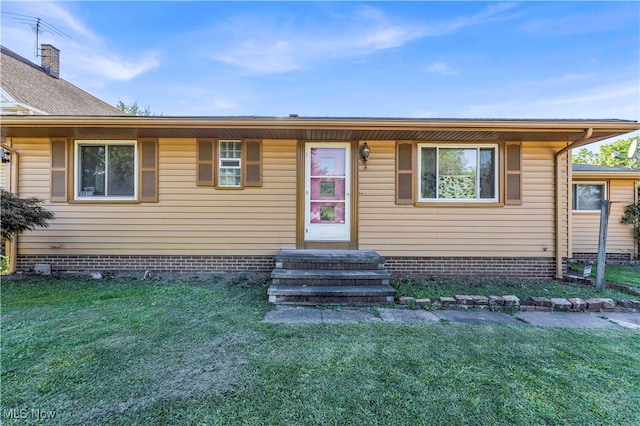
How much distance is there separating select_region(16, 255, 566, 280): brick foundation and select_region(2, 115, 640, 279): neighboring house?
2cm

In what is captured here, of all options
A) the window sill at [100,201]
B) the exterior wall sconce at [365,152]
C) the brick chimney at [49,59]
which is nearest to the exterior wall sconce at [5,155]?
the window sill at [100,201]

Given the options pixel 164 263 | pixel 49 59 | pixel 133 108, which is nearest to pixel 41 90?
pixel 49 59

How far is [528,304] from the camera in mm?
3846

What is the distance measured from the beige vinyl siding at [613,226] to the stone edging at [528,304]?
193 inches

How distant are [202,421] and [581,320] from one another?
4.21 m

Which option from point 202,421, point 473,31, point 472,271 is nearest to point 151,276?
point 202,421

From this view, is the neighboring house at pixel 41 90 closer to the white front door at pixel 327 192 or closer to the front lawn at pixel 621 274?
the white front door at pixel 327 192

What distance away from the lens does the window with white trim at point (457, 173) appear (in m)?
5.36

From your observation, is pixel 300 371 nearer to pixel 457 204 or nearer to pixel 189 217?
pixel 189 217

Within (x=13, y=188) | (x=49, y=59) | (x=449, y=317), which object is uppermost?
(x=49, y=59)

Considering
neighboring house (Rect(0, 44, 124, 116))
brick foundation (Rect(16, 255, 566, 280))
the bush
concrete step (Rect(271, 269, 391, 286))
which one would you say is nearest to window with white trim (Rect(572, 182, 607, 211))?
the bush

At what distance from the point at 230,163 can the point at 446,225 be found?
419 cm

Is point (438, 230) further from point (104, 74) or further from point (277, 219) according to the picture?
point (104, 74)

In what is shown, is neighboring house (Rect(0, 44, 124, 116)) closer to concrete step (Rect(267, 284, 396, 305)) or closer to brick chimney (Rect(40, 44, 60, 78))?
brick chimney (Rect(40, 44, 60, 78))
